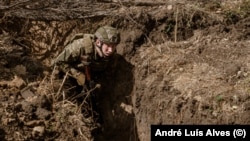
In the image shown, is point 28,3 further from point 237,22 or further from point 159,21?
point 237,22

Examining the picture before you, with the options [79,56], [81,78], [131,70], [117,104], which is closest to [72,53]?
[79,56]

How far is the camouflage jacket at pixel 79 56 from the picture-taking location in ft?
17.1

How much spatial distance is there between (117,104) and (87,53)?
3.29 ft

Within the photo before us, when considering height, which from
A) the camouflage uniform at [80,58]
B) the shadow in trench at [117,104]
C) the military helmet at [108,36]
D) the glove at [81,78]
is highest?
the military helmet at [108,36]

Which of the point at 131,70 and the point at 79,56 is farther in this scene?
the point at 131,70

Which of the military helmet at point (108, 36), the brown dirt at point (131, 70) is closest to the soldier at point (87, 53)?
the military helmet at point (108, 36)

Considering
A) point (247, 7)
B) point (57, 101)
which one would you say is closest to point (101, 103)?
point (57, 101)

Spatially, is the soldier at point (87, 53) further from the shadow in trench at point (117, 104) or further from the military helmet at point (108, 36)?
the shadow in trench at point (117, 104)

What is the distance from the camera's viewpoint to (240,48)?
568 cm

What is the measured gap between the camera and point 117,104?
5910 mm

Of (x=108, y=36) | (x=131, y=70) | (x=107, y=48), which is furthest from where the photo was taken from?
(x=131, y=70)

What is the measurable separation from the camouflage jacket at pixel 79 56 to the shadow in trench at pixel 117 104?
50 cm

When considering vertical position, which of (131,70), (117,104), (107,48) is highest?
(107,48)

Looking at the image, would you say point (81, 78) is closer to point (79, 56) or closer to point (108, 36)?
point (79, 56)
